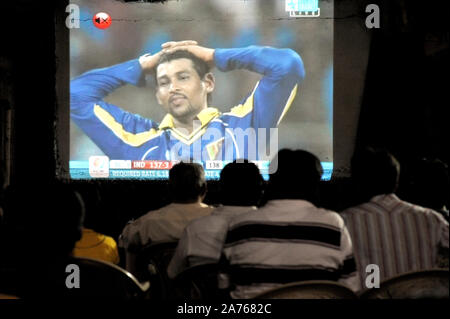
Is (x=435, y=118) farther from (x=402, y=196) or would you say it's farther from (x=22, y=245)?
(x=22, y=245)

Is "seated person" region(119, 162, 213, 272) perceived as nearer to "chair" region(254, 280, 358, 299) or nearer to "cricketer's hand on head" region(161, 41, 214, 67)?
"chair" region(254, 280, 358, 299)

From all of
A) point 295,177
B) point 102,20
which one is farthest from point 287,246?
point 102,20

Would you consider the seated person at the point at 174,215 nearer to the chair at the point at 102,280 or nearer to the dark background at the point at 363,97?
the chair at the point at 102,280

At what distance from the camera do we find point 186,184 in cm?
261

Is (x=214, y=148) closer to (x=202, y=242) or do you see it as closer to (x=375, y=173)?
(x=375, y=173)

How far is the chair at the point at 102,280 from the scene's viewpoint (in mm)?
1671

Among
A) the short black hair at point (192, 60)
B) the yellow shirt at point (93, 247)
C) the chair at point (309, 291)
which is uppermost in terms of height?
the short black hair at point (192, 60)

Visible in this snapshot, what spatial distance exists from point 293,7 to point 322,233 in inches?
124

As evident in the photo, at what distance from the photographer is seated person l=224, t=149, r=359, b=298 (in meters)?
1.83

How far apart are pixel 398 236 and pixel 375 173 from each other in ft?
0.93

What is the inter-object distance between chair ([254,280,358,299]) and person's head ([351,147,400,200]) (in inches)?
31.0

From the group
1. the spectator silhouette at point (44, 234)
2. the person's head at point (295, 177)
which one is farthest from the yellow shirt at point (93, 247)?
the person's head at point (295, 177)

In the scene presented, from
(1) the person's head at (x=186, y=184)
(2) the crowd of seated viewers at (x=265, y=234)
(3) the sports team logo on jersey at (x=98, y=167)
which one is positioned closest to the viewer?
(2) the crowd of seated viewers at (x=265, y=234)
